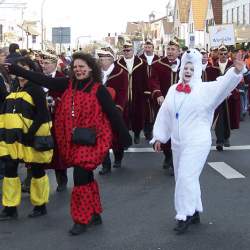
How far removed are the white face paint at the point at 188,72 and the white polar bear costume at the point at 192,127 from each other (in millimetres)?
32

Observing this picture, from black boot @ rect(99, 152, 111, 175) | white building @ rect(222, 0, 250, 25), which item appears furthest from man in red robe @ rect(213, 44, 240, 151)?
white building @ rect(222, 0, 250, 25)

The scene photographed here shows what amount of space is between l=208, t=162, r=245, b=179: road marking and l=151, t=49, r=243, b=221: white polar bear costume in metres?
2.78

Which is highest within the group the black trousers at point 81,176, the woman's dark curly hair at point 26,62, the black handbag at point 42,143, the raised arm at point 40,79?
the woman's dark curly hair at point 26,62

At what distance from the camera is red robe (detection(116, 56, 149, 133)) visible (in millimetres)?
10422

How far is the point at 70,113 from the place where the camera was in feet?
20.0

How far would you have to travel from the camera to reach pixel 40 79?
247 inches

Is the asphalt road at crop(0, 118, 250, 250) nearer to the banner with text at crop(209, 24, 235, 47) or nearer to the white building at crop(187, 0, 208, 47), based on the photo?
the banner with text at crop(209, 24, 235, 47)

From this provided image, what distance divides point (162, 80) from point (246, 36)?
936 inches

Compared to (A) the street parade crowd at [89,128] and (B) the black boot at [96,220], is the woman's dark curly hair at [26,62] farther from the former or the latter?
(B) the black boot at [96,220]

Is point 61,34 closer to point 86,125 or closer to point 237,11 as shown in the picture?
point 237,11

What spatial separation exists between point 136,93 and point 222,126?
1893 mm

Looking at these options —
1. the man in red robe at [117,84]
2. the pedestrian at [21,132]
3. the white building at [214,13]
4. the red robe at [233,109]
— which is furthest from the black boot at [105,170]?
the white building at [214,13]

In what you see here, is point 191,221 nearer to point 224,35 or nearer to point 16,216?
point 16,216

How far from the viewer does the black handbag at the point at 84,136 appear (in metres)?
5.94
